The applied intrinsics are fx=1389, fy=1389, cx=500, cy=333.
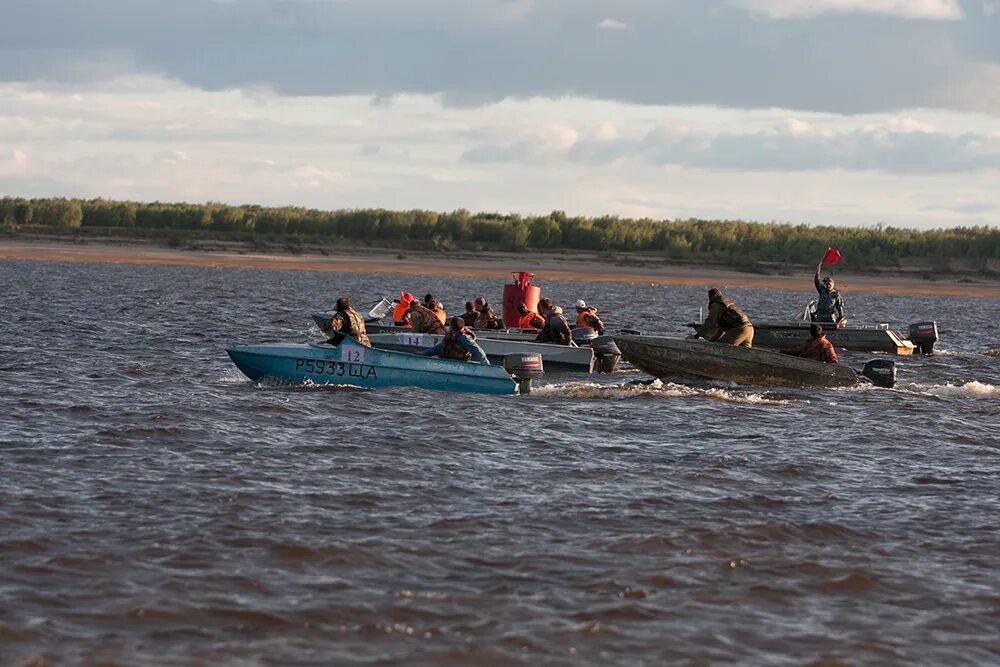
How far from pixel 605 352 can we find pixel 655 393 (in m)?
3.05

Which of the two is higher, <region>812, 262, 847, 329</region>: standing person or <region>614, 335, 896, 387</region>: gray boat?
<region>812, 262, 847, 329</region>: standing person

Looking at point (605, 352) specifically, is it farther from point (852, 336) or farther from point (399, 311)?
point (852, 336)

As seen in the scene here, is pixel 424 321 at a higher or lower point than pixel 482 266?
higher

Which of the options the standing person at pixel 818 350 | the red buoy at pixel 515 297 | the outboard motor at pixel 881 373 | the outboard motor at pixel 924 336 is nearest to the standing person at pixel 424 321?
the red buoy at pixel 515 297

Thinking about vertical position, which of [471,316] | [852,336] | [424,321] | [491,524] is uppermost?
[471,316]

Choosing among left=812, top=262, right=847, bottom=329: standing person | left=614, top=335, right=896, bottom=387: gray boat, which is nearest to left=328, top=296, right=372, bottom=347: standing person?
left=614, top=335, right=896, bottom=387: gray boat

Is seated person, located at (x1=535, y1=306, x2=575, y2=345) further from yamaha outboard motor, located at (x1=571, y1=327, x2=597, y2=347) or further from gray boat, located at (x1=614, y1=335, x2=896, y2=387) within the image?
gray boat, located at (x1=614, y1=335, x2=896, y2=387)

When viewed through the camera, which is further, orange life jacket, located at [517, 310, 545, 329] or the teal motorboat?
orange life jacket, located at [517, 310, 545, 329]

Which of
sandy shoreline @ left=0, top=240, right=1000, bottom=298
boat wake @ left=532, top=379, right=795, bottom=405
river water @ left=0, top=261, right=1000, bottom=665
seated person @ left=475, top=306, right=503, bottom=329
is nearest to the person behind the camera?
river water @ left=0, top=261, right=1000, bottom=665

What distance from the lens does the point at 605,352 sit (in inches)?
1029

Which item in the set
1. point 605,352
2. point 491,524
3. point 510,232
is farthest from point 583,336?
point 510,232

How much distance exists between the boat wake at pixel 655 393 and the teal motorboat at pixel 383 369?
99 centimetres

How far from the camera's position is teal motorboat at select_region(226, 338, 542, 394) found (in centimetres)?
2198

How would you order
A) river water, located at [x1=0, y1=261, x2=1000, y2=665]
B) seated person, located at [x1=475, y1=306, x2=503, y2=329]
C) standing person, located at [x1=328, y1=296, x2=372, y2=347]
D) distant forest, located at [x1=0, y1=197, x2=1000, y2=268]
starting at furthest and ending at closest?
1. distant forest, located at [x1=0, y1=197, x2=1000, y2=268]
2. seated person, located at [x1=475, y1=306, x2=503, y2=329]
3. standing person, located at [x1=328, y1=296, x2=372, y2=347]
4. river water, located at [x1=0, y1=261, x2=1000, y2=665]
